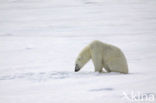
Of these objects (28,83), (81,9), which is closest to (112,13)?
(81,9)

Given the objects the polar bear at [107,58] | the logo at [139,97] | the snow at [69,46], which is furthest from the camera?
the polar bear at [107,58]

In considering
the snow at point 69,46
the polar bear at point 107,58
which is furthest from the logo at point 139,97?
the polar bear at point 107,58

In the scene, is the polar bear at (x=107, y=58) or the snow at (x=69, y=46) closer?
the snow at (x=69, y=46)

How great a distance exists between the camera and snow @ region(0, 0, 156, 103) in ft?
25.2

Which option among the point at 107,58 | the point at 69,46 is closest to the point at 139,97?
the point at 107,58

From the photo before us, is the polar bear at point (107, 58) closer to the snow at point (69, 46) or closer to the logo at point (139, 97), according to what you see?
the snow at point (69, 46)

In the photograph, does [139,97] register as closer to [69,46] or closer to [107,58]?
[107,58]

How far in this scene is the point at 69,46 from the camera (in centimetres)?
1669

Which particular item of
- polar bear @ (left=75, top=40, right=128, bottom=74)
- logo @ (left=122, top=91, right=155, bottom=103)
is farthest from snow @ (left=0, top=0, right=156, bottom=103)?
polar bear @ (left=75, top=40, right=128, bottom=74)

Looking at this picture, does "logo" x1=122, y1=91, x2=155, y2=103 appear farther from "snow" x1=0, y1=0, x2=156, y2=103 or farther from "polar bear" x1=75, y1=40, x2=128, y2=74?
"polar bear" x1=75, y1=40, x2=128, y2=74

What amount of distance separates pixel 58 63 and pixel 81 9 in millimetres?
15665

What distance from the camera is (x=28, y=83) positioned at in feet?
28.2

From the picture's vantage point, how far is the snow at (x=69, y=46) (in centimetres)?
767

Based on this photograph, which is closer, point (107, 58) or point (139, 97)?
point (139, 97)
